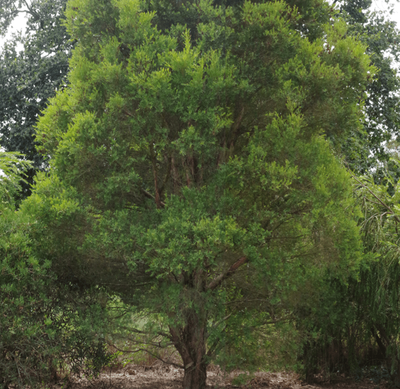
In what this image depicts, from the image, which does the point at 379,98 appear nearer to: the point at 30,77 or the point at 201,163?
the point at 201,163

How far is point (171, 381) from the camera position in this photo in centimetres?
886

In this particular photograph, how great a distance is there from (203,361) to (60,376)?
10.2ft

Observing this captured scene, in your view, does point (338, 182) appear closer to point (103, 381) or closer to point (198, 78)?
point (198, 78)

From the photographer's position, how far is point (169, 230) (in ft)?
18.1

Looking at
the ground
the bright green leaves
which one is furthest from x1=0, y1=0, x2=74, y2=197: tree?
the bright green leaves

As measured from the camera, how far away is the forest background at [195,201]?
581 cm

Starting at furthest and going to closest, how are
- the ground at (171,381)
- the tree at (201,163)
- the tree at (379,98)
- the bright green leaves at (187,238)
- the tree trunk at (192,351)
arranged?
the tree at (379,98), the ground at (171,381), the tree trunk at (192,351), the tree at (201,163), the bright green leaves at (187,238)

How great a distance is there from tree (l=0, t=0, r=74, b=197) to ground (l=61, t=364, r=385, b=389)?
647 cm

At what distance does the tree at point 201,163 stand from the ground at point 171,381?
64.5 inches

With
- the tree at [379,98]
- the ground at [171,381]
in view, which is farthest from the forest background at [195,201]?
the tree at [379,98]

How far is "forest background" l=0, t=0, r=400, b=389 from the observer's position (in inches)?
Result: 229

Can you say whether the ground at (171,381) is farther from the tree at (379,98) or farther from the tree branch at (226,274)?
the tree at (379,98)

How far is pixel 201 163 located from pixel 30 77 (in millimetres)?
9760

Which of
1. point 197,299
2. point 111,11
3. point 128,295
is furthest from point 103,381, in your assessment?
point 111,11
